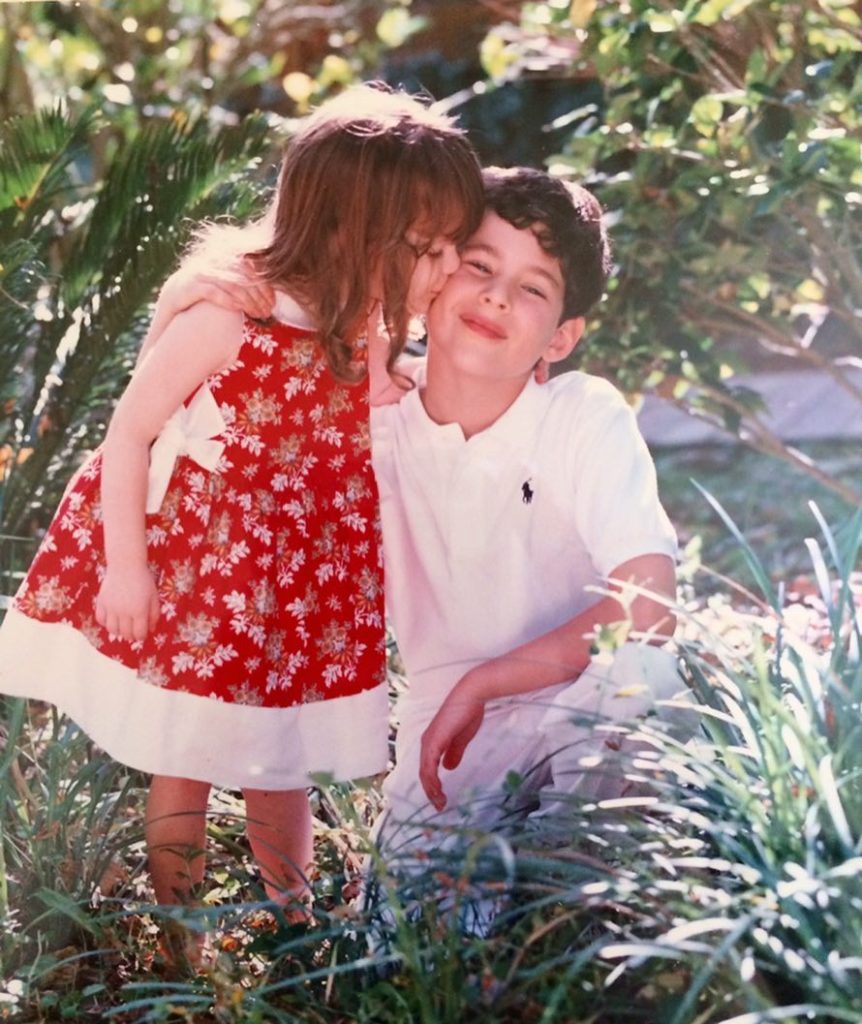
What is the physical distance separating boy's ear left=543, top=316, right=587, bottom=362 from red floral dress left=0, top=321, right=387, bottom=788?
0.37 meters

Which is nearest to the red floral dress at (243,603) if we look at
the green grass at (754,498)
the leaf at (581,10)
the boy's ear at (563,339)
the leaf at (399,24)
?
the boy's ear at (563,339)

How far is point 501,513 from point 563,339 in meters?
0.33

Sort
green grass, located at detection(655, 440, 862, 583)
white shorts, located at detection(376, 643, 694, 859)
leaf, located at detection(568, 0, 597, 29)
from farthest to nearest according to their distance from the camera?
green grass, located at detection(655, 440, 862, 583), leaf, located at detection(568, 0, 597, 29), white shorts, located at detection(376, 643, 694, 859)

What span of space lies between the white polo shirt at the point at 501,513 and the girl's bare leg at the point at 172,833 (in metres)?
0.45

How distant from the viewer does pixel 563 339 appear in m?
2.75

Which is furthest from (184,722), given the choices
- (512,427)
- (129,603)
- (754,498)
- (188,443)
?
(754,498)

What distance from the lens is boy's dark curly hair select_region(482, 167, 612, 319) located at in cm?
263

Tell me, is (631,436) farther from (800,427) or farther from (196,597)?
(800,427)

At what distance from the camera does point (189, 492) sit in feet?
8.33

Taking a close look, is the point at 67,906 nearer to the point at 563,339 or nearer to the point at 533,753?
the point at 533,753

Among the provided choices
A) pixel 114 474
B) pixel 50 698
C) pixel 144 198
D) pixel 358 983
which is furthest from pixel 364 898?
pixel 144 198

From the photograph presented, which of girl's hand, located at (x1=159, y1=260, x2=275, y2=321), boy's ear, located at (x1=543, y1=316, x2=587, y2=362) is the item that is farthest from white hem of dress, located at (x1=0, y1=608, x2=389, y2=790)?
boy's ear, located at (x1=543, y1=316, x2=587, y2=362)

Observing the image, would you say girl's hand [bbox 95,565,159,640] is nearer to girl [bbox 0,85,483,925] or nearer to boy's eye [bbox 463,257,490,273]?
girl [bbox 0,85,483,925]

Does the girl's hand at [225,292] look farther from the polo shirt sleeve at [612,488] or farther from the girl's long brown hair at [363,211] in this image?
the polo shirt sleeve at [612,488]
